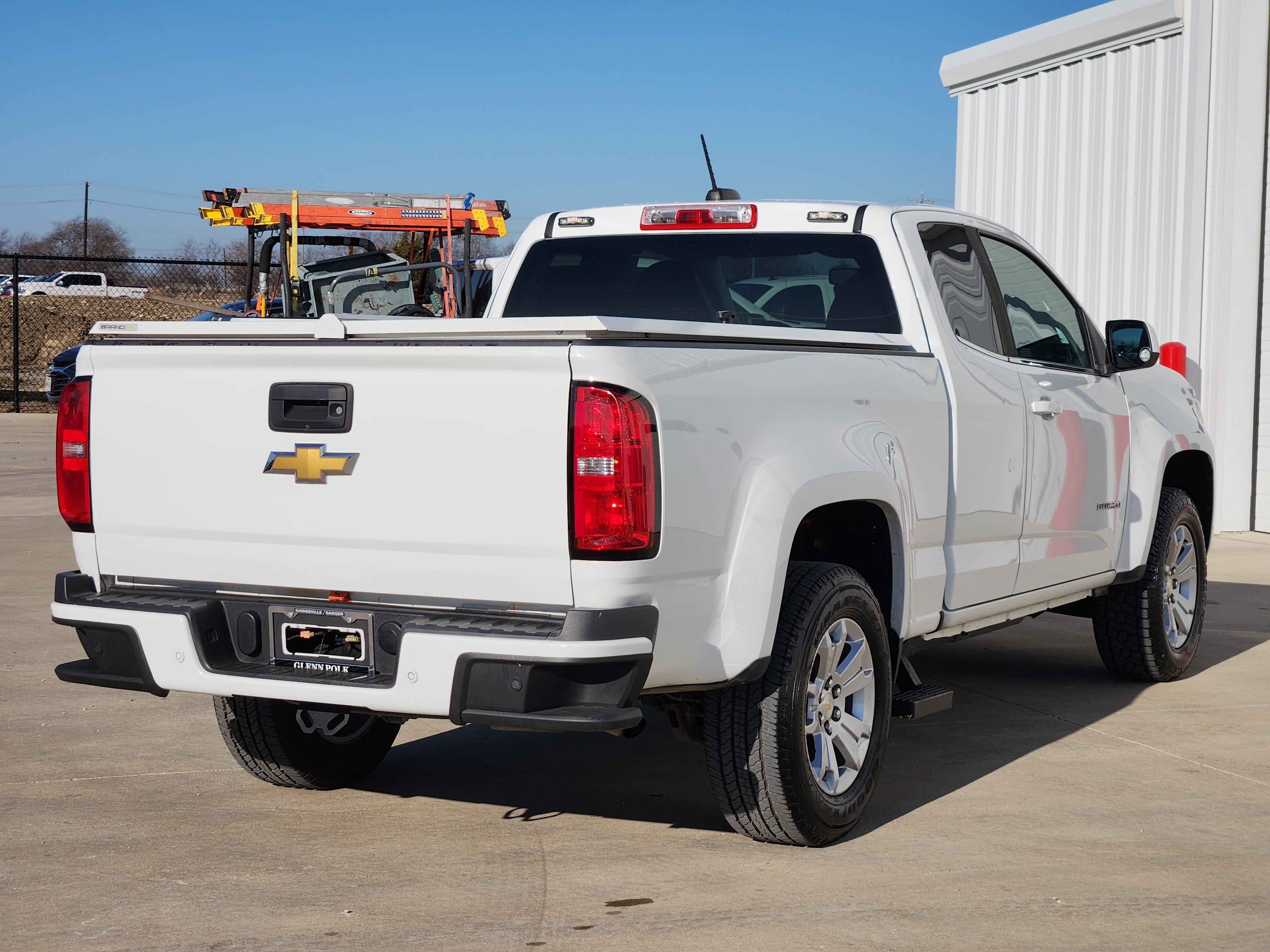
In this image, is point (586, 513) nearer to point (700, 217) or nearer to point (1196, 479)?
point (700, 217)

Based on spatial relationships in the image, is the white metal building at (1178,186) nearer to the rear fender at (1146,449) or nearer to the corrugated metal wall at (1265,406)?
the corrugated metal wall at (1265,406)

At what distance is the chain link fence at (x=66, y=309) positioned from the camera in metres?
25.4

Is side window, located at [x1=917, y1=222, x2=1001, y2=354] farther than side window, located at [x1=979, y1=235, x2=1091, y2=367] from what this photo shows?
No

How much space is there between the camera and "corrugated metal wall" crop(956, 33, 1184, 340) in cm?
1223

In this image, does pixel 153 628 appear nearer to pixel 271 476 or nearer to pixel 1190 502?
pixel 271 476

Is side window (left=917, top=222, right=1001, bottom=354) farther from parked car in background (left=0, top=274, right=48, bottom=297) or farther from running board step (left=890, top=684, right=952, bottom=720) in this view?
parked car in background (left=0, top=274, right=48, bottom=297)

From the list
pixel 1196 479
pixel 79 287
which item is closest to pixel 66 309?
pixel 79 287

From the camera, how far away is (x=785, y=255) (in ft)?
17.2

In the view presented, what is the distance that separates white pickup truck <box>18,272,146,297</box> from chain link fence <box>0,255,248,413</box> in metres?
0.14

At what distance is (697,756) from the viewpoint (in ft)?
17.8

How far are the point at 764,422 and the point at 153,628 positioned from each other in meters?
1.72

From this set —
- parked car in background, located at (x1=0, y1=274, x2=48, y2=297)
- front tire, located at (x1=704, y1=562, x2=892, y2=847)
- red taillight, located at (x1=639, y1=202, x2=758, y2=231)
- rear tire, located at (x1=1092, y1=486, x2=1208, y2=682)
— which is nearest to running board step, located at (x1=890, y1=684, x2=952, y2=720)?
front tire, located at (x1=704, y1=562, x2=892, y2=847)

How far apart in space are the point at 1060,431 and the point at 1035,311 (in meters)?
0.55

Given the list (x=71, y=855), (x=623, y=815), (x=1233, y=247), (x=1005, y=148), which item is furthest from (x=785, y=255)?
(x=1005, y=148)
